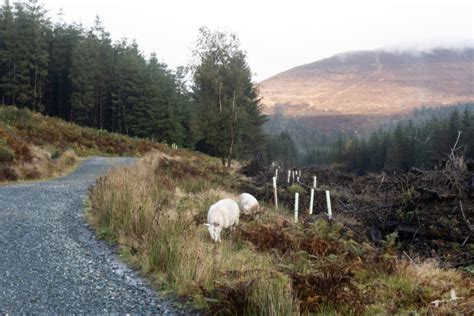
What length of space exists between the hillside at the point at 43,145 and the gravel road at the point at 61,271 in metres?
6.19

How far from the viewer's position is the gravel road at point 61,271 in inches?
163

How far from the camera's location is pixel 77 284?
4.67 metres

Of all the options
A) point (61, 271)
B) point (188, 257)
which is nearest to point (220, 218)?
point (188, 257)

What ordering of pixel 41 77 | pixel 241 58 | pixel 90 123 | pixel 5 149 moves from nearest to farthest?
pixel 5 149, pixel 241 58, pixel 41 77, pixel 90 123

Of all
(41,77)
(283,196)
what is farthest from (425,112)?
(283,196)

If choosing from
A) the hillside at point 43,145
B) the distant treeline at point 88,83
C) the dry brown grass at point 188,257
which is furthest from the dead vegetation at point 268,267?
the distant treeline at point 88,83

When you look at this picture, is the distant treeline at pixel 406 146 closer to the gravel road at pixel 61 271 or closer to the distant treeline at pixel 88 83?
the distant treeline at pixel 88 83

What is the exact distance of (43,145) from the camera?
66.6 ft

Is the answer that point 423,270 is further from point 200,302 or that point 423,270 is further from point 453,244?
point 200,302

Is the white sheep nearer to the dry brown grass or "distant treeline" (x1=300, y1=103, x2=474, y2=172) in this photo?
the dry brown grass

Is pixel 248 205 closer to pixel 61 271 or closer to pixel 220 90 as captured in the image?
pixel 61 271

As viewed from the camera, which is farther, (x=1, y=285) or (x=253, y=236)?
(x=253, y=236)

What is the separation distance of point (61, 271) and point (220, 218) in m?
2.68

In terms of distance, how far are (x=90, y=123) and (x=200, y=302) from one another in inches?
2074
